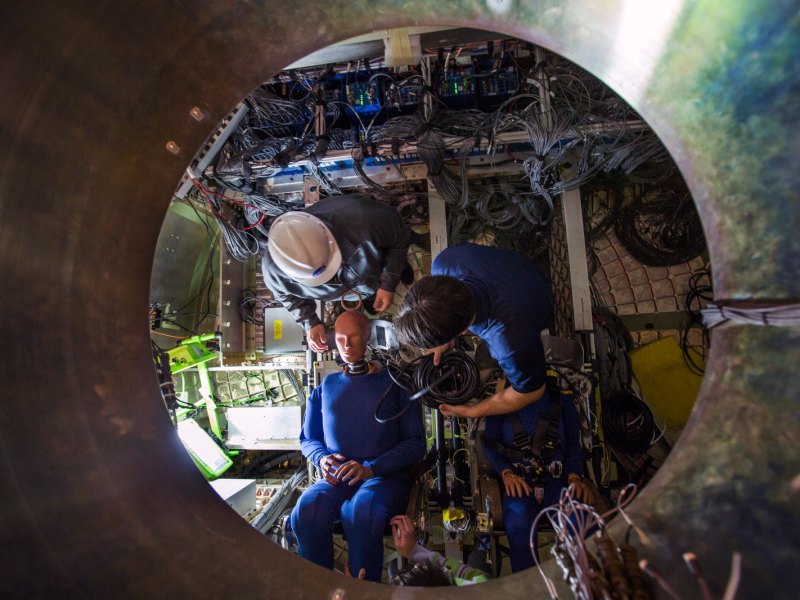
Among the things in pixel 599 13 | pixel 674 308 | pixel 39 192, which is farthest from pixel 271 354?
pixel 674 308

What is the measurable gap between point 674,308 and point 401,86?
2.68m

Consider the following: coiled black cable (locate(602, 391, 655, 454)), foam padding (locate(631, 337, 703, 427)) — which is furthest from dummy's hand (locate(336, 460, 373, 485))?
foam padding (locate(631, 337, 703, 427))

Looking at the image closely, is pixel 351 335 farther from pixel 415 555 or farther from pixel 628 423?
pixel 628 423

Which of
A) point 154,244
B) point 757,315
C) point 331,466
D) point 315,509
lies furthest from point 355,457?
point 757,315

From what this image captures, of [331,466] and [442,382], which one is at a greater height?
[442,382]

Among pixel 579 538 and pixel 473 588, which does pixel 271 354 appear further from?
pixel 579 538

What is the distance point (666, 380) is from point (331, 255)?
8.75 ft

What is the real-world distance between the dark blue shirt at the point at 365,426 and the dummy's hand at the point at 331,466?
2.9 inches

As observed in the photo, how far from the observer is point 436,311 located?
5.82ft

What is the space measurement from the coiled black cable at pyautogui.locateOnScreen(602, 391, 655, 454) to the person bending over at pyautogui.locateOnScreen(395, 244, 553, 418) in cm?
94

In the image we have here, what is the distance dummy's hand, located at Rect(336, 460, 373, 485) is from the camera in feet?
7.41

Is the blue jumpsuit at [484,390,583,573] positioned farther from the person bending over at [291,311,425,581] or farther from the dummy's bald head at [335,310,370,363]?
the dummy's bald head at [335,310,370,363]

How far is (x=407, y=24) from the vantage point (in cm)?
87

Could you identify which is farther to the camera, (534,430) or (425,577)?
(534,430)
